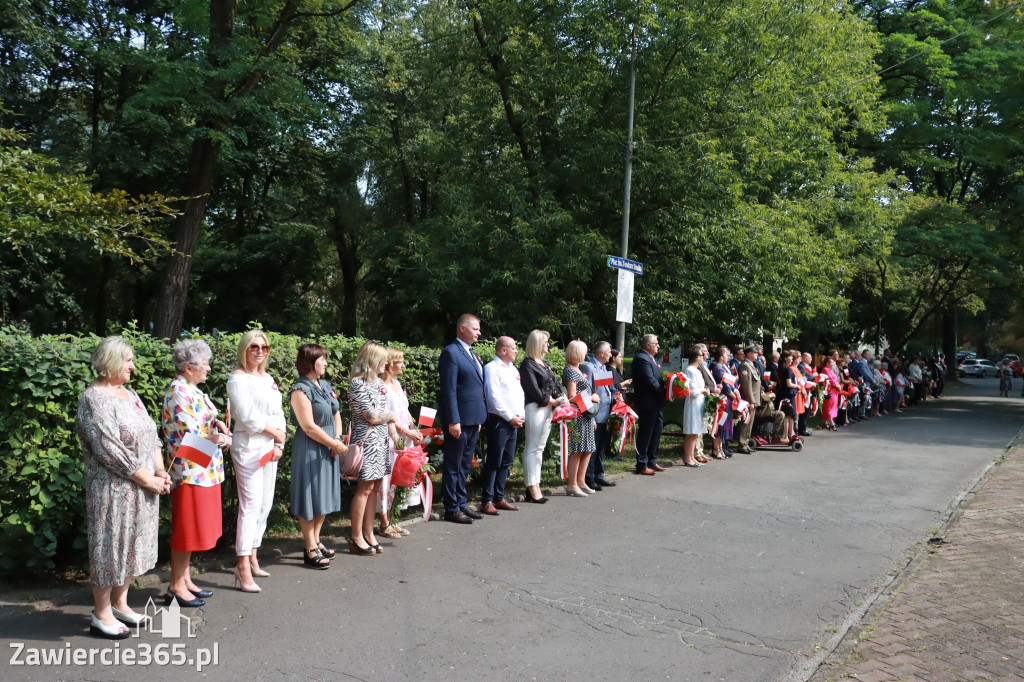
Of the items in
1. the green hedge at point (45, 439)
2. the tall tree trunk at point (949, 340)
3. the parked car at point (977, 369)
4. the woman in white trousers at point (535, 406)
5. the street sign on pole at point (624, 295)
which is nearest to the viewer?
the green hedge at point (45, 439)

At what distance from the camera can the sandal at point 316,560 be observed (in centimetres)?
636

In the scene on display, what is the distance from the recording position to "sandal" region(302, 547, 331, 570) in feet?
20.9

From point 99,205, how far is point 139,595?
7.78 meters

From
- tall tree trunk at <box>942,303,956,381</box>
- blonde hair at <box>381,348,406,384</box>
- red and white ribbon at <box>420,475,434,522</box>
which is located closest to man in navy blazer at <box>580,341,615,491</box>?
red and white ribbon at <box>420,475,434,522</box>

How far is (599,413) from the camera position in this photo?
10.2m

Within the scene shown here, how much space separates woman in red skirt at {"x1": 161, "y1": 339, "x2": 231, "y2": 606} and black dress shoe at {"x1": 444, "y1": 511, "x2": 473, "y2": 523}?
3066 millimetres

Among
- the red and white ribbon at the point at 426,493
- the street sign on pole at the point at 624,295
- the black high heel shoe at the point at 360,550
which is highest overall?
the street sign on pole at the point at 624,295

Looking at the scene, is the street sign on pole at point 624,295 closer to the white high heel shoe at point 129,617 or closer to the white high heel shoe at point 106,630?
the white high heel shoe at point 129,617

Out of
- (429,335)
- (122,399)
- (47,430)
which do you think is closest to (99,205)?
(47,430)

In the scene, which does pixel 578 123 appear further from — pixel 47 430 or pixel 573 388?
pixel 47 430

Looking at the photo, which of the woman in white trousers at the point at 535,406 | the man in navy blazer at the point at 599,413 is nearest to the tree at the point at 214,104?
the man in navy blazer at the point at 599,413

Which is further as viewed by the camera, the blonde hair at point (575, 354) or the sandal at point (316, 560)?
the blonde hair at point (575, 354)

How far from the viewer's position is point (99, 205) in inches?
457

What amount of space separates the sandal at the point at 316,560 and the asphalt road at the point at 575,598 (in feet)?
0.26
